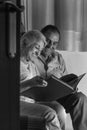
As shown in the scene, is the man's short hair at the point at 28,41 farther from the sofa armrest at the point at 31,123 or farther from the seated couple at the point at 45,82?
the sofa armrest at the point at 31,123

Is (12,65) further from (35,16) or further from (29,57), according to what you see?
(35,16)

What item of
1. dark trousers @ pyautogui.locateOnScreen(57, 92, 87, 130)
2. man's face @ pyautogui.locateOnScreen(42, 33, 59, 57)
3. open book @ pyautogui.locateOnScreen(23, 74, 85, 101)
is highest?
man's face @ pyautogui.locateOnScreen(42, 33, 59, 57)

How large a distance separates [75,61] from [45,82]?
4.20 ft

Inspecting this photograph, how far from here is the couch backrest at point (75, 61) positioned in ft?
9.57

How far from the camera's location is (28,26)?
9.77 feet

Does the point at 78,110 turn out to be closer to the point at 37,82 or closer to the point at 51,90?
the point at 51,90

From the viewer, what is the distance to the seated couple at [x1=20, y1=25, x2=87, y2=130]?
1875 millimetres

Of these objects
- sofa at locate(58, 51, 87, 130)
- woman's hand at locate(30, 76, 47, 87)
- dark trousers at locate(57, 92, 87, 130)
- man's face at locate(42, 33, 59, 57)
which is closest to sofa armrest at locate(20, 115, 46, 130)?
woman's hand at locate(30, 76, 47, 87)

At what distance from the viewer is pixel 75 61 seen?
115 inches

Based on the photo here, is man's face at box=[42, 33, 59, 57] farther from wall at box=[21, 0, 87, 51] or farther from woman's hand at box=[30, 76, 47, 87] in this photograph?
woman's hand at box=[30, 76, 47, 87]

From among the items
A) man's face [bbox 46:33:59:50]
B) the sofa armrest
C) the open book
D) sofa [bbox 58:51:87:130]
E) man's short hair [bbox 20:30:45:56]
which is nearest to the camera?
the sofa armrest

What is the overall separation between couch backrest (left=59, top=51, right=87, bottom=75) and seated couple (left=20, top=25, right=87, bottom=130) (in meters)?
0.31

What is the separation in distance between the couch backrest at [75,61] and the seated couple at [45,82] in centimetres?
31

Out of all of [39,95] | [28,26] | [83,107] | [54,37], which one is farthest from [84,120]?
[28,26]
